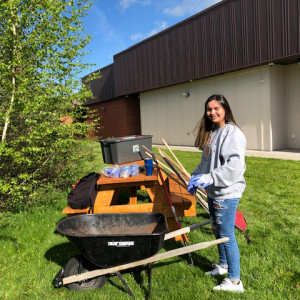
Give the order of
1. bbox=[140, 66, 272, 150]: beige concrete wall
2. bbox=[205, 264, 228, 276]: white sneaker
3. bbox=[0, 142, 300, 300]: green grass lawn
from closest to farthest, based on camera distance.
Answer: bbox=[0, 142, 300, 300]: green grass lawn, bbox=[205, 264, 228, 276]: white sneaker, bbox=[140, 66, 272, 150]: beige concrete wall

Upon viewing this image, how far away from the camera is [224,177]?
2.24m

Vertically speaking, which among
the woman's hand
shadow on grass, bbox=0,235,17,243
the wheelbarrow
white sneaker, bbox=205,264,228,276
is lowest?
white sneaker, bbox=205,264,228,276

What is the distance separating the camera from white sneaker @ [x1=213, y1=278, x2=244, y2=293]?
244 centimetres

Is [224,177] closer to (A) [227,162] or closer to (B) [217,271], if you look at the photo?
(A) [227,162]

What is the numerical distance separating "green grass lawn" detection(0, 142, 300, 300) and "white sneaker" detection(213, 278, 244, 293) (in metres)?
0.05

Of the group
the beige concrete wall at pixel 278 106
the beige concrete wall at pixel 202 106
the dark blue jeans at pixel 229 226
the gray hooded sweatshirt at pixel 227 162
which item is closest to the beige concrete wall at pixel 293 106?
the beige concrete wall at pixel 278 106

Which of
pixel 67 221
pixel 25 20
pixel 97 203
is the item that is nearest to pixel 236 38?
pixel 25 20

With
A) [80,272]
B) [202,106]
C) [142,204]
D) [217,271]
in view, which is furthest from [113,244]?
[202,106]

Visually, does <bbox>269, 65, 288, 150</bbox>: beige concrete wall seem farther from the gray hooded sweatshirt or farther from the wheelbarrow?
the wheelbarrow

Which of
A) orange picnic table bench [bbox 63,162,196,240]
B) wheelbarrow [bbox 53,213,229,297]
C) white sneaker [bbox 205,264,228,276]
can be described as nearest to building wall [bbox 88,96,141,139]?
orange picnic table bench [bbox 63,162,196,240]

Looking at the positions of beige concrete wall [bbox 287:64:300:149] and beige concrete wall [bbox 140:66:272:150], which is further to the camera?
beige concrete wall [bbox 140:66:272:150]

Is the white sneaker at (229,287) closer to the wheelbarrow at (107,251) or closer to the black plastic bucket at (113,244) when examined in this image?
the wheelbarrow at (107,251)

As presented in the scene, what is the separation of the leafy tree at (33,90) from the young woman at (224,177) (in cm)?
244

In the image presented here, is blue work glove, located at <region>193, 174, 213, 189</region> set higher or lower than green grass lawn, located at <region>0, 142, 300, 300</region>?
higher
